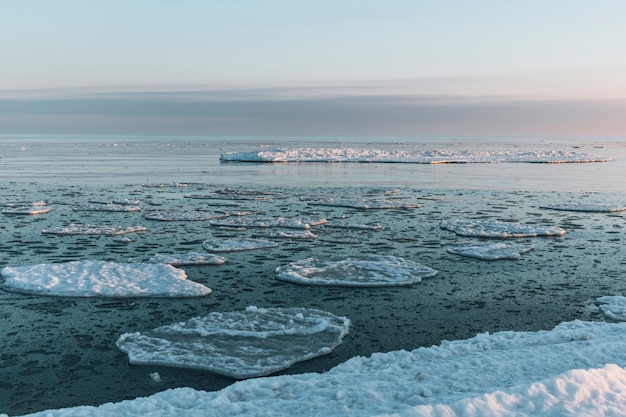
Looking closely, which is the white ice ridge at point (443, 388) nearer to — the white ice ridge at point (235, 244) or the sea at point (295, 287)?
the sea at point (295, 287)

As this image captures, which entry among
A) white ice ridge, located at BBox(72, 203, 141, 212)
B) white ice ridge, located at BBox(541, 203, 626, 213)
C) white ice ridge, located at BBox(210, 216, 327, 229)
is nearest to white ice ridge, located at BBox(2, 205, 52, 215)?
white ice ridge, located at BBox(72, 203, 141, 212)

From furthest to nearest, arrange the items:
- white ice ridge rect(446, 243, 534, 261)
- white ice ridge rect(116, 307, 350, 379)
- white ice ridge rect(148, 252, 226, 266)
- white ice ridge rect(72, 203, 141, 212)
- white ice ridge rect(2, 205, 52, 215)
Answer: white ice ridge rect(72, 203, 141, 212) → white ice ridge rect(2, 205, 52, 215) → white ice ridge rect(446, 243, 534, 261) → white ice ridge rect(148, 252, 226, 266) → white ice ridge rect(116, 307, 350, 379)

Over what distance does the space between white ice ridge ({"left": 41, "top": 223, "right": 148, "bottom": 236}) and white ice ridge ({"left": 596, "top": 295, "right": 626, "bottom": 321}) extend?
905 centimetres

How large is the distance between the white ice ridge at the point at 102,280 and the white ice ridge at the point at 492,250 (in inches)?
191

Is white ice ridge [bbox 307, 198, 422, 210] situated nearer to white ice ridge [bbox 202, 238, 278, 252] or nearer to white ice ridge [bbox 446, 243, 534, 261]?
white ice ridge [bbox 446, 243, 534, 261]

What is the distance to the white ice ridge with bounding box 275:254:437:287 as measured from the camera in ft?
29.6

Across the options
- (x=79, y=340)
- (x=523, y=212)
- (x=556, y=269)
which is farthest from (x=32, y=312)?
(x=523, y=212)

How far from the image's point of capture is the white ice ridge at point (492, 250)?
1084cm

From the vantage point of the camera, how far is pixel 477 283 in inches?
357

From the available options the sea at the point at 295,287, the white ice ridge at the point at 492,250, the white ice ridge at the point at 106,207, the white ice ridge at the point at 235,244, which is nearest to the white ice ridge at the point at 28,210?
the sea at the point at 295,287

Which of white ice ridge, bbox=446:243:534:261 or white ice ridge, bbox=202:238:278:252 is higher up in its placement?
white ice ridge, bbox=446:243:534:261

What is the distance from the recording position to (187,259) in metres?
10.3

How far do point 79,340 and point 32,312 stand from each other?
133cm

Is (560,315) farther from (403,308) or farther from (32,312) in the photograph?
(32,312)
